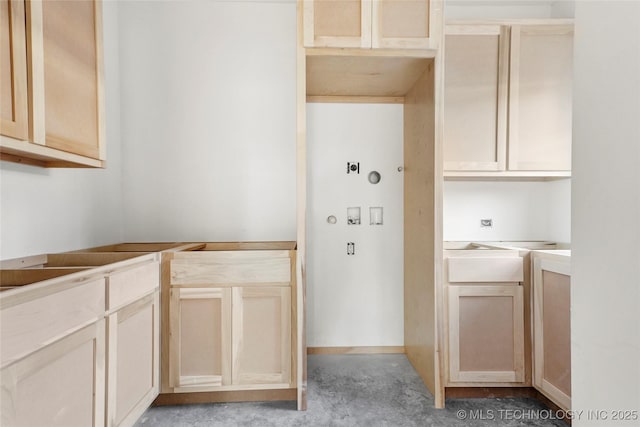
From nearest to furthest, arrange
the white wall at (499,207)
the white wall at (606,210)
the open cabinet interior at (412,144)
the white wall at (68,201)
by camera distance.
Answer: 1. the white wall at (606,210)
2. the white wall at (68,201)
3. the open cabinet interior at (412,144)
4. the white wall at (499,207)

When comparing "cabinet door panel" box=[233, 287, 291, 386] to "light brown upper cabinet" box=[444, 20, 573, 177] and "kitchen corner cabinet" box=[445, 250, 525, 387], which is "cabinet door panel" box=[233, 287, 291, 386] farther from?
"light brown upper cabinet" box=[444, 20, 573, 177]

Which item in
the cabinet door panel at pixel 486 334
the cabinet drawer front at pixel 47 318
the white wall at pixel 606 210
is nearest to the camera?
the white wall at pixel 606 210

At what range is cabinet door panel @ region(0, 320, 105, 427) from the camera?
0.97 metres

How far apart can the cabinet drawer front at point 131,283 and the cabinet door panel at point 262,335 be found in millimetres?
433

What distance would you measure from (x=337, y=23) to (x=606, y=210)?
174 cm

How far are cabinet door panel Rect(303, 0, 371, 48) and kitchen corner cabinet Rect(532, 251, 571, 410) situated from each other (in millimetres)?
1580

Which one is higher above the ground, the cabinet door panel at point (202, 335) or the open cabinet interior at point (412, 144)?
the open cabinet interior at point (412, 144)

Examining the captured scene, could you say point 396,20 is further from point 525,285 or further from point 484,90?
point 525,285

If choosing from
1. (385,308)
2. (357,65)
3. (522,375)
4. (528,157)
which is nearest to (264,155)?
(357,65)

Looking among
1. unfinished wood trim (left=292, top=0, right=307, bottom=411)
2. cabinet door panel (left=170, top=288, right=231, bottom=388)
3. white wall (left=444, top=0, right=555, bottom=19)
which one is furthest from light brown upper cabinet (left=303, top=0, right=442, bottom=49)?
cabinet door panel (left=170, top=288, right=231, bottom=388)

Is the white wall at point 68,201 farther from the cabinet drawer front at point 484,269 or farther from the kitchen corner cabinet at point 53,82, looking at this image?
the cabinet drawer front at point 484,269

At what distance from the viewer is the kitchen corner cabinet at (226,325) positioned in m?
Answer: 1.95

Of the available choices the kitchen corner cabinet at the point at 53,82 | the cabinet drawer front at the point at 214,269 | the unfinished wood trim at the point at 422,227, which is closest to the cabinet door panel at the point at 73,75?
the kitchen corner cabinet at the point at 53,82

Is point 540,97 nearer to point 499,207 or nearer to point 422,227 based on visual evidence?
point 499,207
